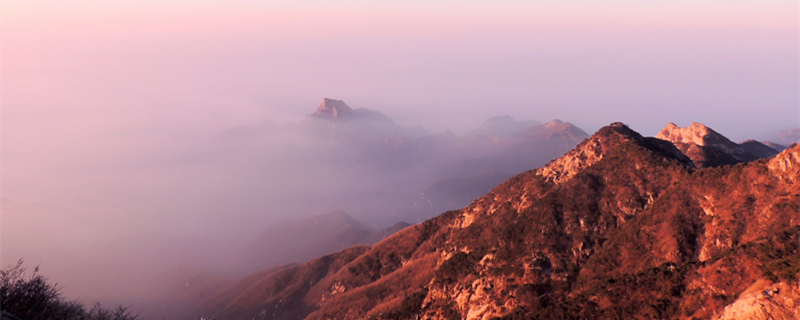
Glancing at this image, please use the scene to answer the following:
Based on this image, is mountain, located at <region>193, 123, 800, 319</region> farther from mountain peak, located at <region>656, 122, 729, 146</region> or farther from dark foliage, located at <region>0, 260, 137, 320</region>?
mountain peak, located at <region>656, 122, 729, 146</region>

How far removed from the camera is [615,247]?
7844 centimetres

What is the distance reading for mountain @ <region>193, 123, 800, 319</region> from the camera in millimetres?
53812

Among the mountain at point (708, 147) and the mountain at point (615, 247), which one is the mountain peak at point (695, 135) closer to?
the mountain at point (708, 147)

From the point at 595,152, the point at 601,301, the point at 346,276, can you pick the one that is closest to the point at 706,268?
the point at 601,301

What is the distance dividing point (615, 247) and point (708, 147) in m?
88.5

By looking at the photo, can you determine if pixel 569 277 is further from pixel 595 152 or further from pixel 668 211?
pixel 595 152

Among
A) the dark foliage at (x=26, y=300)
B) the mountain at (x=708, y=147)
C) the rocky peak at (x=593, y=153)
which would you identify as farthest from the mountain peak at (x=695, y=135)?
the dark foliage at (x=26, y=300)

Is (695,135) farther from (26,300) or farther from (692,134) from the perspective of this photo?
(26,300)

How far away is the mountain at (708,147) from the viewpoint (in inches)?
5123

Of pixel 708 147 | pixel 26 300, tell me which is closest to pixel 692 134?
pixel 708 147

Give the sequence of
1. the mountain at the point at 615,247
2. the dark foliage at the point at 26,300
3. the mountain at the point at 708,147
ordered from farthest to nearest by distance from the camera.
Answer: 1. the mountain at the point at 708,147
2. the mountain at the point at 615,247
3. the dark foliage at the point at 26,300

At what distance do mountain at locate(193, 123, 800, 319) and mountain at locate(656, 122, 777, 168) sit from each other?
25142mm

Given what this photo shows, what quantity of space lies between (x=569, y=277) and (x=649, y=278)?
57.7ft

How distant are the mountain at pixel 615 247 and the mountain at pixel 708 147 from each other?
82.5 ft
